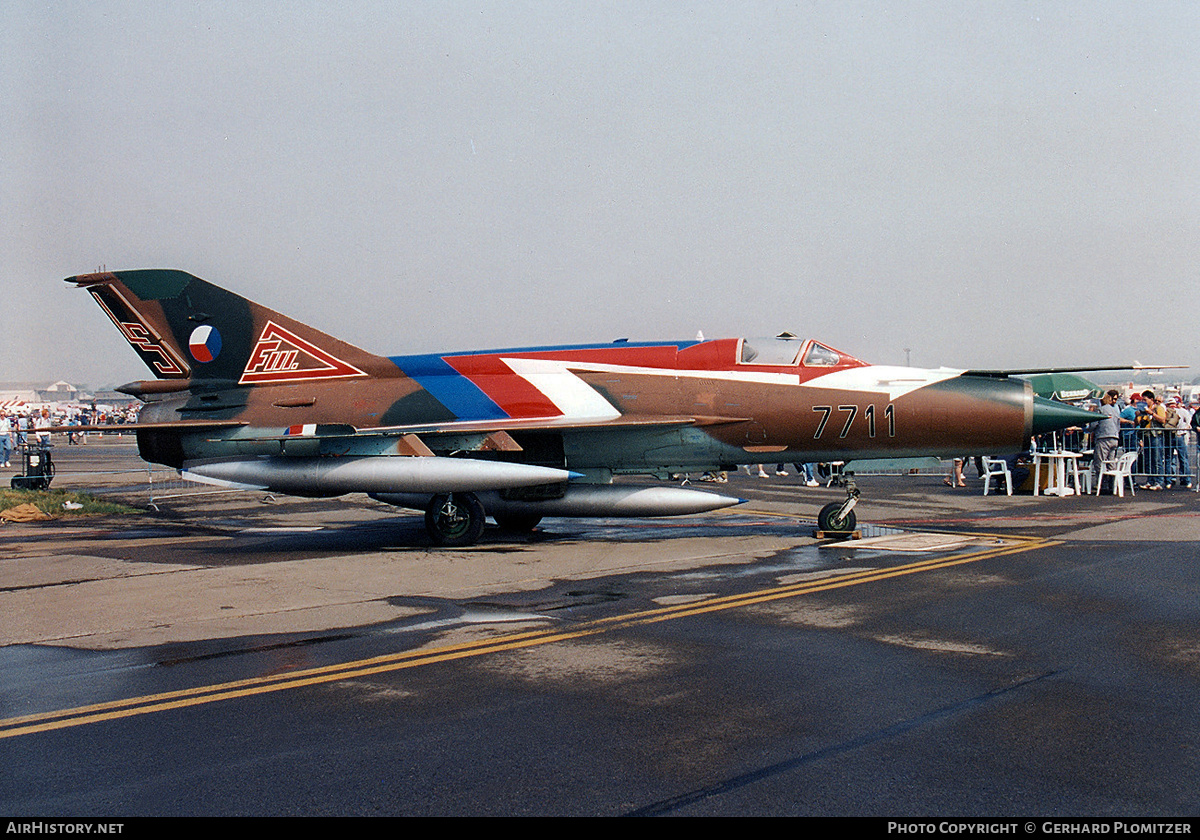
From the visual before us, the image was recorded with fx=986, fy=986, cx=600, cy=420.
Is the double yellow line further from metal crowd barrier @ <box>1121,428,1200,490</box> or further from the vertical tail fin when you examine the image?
metal crowd barrier @ <box>1121,428,1200,490</box>

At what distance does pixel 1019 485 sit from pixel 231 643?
19.0 metres

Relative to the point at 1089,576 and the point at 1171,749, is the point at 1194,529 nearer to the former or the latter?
the point at 1089,576

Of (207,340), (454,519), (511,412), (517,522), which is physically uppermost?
(207,340)

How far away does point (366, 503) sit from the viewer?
22.7m

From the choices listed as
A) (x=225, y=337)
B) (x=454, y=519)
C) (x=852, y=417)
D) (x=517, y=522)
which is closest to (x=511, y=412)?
(x=454, y=519)

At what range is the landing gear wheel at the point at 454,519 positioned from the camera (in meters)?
14.1

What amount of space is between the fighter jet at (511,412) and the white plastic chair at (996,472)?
849 centimetres

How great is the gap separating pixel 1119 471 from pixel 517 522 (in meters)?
13.3

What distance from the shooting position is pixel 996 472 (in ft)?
70.6

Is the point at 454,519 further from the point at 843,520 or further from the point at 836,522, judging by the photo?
the point at 843,520

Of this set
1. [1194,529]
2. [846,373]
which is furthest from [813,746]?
[1194,529]

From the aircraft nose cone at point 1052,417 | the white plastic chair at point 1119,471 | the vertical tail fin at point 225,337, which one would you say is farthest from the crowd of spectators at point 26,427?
the white plastic chair at point 1119,471

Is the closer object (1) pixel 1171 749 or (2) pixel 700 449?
(1) pixel 1171 749

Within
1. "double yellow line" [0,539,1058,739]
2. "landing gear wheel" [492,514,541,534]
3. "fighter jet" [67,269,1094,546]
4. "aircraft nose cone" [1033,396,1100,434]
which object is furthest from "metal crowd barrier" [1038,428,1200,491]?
"double yellow line" [0,539,1058,739]
